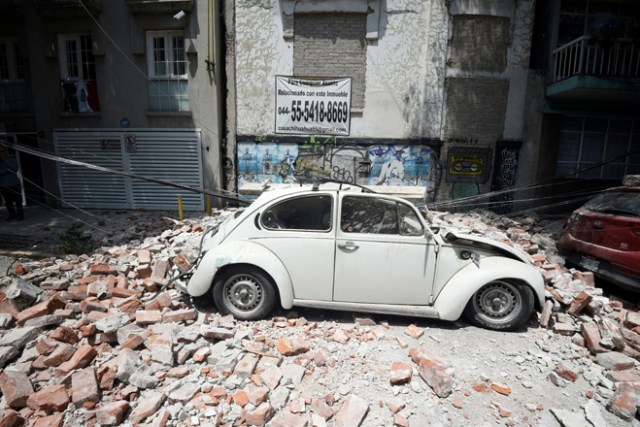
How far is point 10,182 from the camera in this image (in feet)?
28.7

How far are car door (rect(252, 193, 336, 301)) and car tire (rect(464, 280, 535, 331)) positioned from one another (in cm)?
183

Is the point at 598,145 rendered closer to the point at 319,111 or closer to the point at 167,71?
the point at 319,111

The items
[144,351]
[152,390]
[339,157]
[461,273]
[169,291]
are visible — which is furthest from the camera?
[339,157]

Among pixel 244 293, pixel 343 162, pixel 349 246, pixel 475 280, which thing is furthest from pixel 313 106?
pixel 475 280

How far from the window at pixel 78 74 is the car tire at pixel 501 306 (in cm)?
1258

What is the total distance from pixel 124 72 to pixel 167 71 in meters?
1.38

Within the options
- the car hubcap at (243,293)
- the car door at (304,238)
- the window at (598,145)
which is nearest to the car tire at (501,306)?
the car door at (304,238)

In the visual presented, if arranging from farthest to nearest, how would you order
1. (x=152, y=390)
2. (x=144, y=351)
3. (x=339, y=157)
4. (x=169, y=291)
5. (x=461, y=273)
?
(x=339, y=157), (x=169, y=291), (x=461, y=273), (x=144, y=351), (x=152, y=390)

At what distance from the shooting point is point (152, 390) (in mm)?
2934

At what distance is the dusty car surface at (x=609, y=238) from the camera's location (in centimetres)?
459

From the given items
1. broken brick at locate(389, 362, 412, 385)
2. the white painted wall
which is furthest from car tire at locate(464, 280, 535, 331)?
the white painted wall

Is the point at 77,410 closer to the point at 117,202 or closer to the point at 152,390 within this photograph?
the point at 152,390

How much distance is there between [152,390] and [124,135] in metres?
10.2

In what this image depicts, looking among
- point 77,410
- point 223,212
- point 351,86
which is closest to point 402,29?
point 351,86
